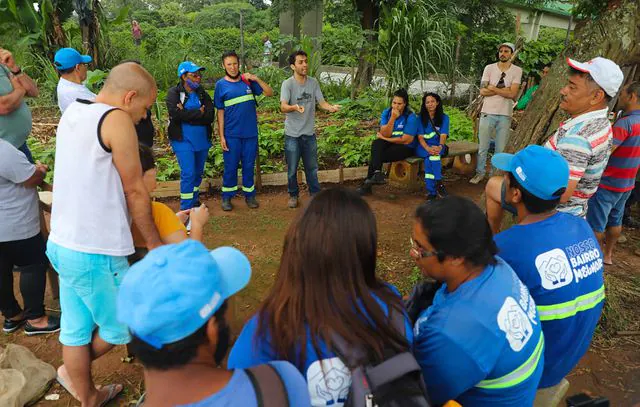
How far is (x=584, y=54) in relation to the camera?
3150mm

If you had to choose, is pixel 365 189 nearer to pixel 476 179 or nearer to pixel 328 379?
pixel 476 179

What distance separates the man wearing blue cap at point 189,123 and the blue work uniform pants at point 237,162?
0.34m

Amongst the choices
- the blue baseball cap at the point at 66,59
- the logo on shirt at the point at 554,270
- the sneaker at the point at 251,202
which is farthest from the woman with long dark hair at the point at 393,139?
the logo on shirt at the point at 554,270

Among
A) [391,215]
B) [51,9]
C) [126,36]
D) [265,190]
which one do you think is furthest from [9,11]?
[391,215]

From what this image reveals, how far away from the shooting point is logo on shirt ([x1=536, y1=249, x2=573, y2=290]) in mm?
1731

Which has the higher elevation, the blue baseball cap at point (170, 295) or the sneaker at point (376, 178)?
the blue baseball cap at point (170, 295)

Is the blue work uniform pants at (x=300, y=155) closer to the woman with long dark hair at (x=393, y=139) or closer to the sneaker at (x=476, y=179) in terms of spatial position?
the woman with long dark hair at (x=393, y=139)

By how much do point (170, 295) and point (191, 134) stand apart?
4287 millimetres

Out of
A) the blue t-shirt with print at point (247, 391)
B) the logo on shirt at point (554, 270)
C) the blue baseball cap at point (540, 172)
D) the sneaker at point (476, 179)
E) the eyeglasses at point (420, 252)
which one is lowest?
the sneaker at point (476, 179)

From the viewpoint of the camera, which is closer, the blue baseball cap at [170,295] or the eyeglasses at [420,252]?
the blue baseball cap at [170,295]

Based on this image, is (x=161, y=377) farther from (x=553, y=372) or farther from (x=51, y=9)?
(x=51, y=9)

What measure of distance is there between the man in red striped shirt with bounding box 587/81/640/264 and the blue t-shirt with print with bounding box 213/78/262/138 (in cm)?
376

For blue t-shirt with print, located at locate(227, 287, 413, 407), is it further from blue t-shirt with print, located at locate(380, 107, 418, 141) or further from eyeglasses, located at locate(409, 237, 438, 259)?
blue t-shirt with print, located at locate(380, 107, 418, 141)

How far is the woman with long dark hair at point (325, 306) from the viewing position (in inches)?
50.4
